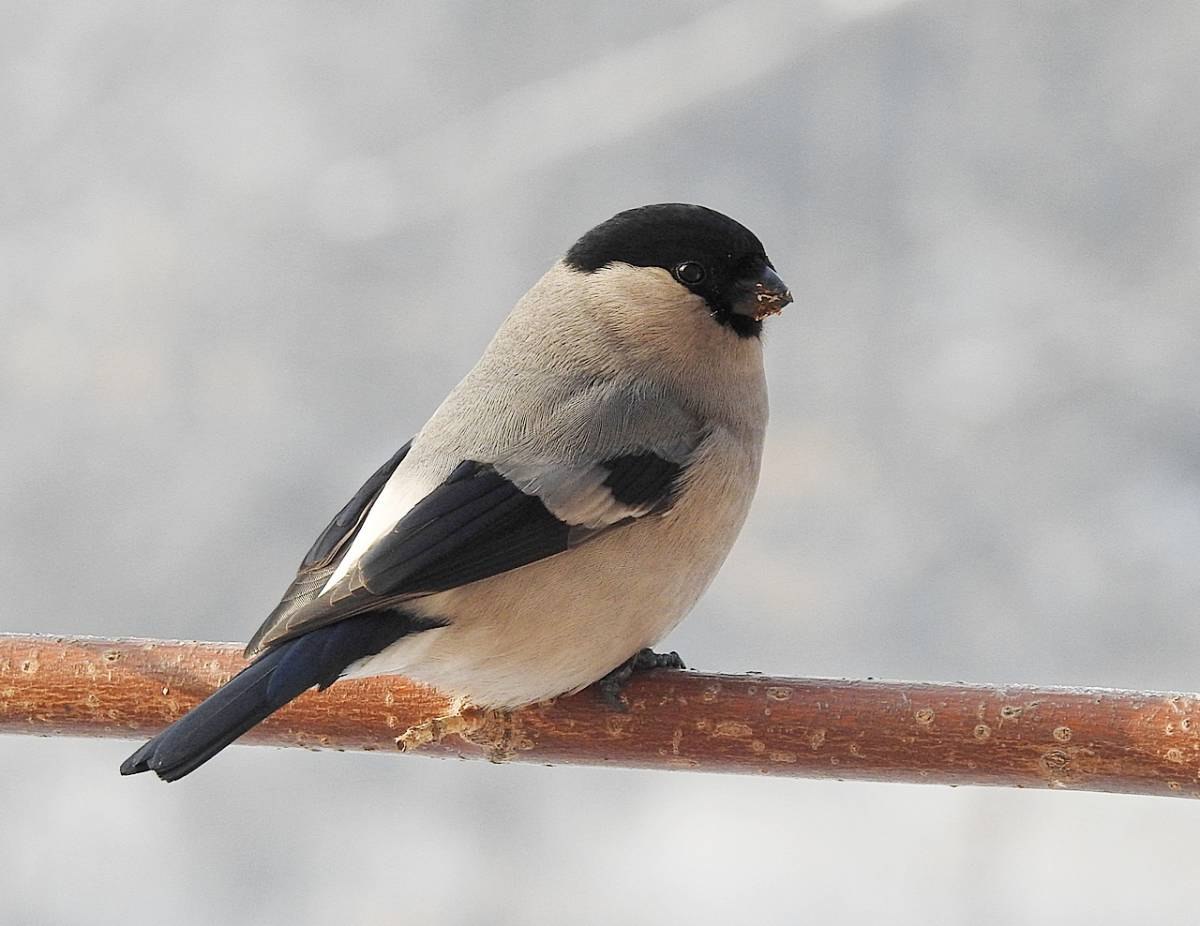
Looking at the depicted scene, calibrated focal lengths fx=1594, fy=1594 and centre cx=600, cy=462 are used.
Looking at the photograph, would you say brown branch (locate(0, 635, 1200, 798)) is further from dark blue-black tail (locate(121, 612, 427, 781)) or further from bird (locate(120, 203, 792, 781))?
dark blue-black tail (locate(121, 612, 427, 781))

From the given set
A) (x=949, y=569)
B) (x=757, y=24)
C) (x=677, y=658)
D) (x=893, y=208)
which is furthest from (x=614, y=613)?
Result: (x=757, y=24)

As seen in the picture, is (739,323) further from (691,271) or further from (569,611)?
(569,611)

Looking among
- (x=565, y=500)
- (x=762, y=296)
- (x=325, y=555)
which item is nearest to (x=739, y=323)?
(x=762, y=296)

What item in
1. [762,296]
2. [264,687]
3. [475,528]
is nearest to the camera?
[264,687]

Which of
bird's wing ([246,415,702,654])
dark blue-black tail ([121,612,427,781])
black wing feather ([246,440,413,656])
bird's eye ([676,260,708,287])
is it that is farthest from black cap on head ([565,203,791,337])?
dark blue-black tail ([121,612,427,781])

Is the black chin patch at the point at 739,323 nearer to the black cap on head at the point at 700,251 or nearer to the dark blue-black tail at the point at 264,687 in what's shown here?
the black cap on head at the point at 700,251
